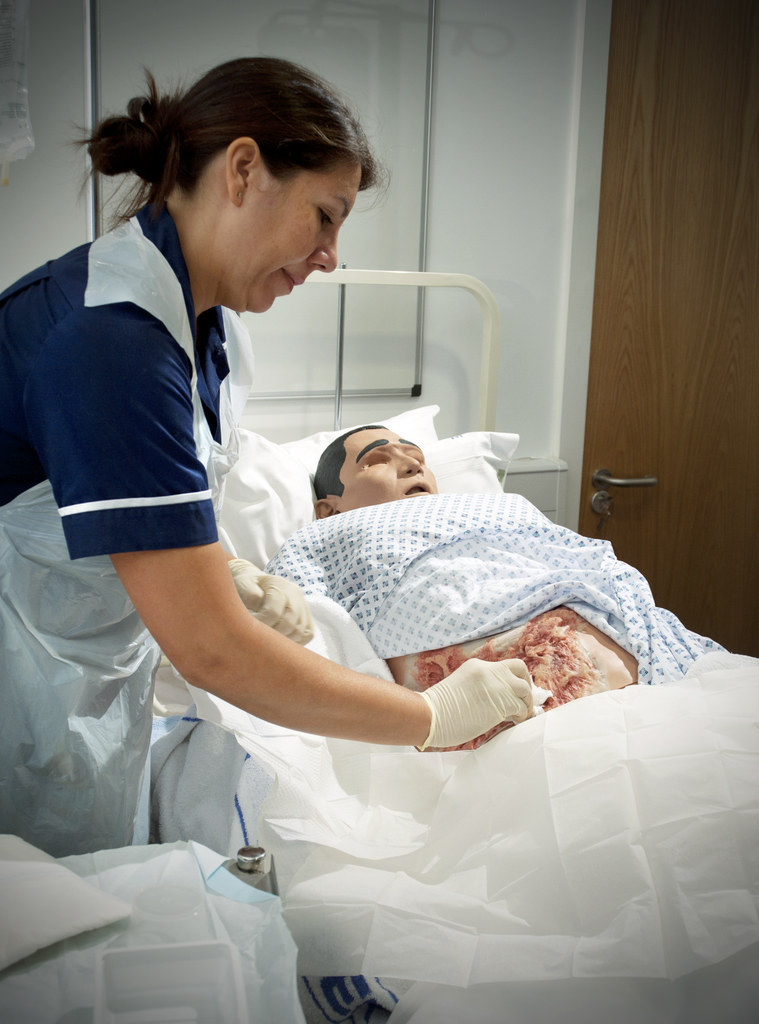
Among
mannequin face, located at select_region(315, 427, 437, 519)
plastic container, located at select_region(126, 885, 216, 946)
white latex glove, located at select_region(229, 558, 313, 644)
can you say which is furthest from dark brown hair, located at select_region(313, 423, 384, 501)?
plastic container, located at select_region(126, 885, 216, 946)

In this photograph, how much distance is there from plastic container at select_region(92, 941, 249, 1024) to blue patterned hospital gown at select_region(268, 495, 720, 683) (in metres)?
0.78

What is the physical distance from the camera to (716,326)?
2.46 m

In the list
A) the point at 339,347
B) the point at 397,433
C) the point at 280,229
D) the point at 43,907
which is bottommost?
the point at 43,907

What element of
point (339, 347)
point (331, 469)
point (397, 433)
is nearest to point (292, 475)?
point (331, 469)

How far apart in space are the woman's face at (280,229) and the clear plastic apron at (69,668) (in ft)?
0.33

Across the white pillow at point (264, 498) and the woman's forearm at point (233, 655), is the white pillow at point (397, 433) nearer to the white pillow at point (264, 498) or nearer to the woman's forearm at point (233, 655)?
the white pillow at point (264, 498)

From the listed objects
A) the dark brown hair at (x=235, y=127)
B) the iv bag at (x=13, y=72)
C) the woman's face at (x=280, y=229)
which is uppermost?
the iv bag at (x=13, y=72)

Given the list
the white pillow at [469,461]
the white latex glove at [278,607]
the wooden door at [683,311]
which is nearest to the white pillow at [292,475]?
the white pillow at [469,461]

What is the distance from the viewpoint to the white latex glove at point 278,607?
3.64 feet

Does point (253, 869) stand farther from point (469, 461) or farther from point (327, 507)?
point (469, 461)

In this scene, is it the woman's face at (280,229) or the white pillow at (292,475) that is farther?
the white pillow at (292,475)

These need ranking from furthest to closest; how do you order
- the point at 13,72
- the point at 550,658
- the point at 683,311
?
the point at 683,311 → the point at 13,72 → the point at 550,658

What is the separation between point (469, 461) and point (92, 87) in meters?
1.30

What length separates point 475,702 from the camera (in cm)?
108
